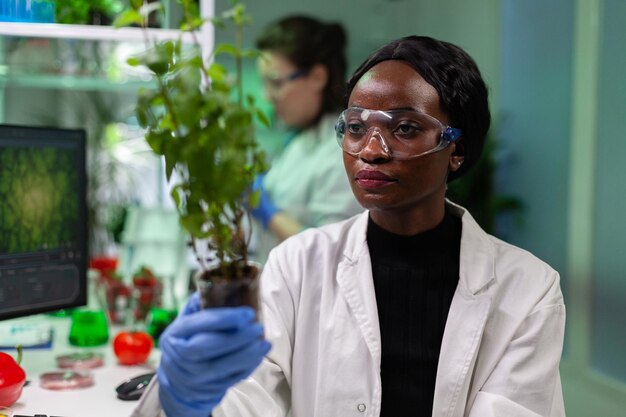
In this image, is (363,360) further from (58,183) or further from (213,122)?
(58,183)

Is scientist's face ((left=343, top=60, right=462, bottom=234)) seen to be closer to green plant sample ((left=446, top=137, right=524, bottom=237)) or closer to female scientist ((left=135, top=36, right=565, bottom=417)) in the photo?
female scientist ((left=135, top=36, right=565, bottom=417))

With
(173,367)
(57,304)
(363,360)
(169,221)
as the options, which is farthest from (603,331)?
(173,367)

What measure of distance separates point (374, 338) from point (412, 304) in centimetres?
11

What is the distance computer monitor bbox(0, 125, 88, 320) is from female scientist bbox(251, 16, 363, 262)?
86cm

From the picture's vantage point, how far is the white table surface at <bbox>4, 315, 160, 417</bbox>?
1.29 meters

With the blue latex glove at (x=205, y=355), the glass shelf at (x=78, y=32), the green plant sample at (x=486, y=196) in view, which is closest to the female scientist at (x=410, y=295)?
the blue latex glove at (x=205, y=355)

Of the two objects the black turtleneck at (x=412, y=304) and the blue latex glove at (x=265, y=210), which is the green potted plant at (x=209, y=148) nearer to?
the black turtleneck at (x=412, y=304)

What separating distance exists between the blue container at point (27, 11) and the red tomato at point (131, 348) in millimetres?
882

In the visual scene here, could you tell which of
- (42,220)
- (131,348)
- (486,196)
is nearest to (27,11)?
(42,220)

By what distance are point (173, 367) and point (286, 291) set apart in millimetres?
415

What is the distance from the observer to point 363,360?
1.24 metres

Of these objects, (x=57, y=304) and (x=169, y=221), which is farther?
(x=169, y=221)

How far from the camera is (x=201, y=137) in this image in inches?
31.4

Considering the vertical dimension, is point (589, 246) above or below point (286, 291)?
below
